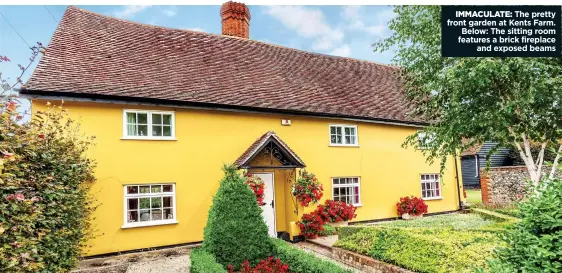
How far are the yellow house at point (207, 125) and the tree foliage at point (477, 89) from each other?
374 centimetres

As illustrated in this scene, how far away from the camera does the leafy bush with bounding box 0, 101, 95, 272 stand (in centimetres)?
330

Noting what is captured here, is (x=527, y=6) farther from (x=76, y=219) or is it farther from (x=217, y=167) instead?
(x=76, y=219)

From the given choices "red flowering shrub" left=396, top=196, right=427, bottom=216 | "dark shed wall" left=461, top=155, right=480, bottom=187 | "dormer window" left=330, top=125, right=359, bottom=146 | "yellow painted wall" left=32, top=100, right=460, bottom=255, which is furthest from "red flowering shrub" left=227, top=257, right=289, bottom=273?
"dark shed wall" left=461, top=155, right=480, bottom=187

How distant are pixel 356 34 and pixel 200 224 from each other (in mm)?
9737

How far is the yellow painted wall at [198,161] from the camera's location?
1031 centimetres

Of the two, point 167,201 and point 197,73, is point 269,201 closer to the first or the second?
point 167,201

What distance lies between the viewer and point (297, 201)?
12492 mm

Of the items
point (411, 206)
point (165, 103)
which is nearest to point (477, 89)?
point (411, 206)

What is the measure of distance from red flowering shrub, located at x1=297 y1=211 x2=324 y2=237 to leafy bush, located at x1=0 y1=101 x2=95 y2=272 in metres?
7.54

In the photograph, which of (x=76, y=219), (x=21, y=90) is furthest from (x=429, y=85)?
(x=21, y=90)

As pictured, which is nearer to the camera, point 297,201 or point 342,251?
point 342,251

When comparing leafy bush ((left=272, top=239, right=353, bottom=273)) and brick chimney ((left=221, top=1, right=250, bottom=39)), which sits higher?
brick chimney ((left=221, top=1, right=250, bottom=39))

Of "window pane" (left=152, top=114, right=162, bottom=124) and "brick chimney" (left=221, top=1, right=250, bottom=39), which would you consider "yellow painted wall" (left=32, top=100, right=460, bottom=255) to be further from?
"brick chimney" (left=221, top=1, right=250, bottom=39)

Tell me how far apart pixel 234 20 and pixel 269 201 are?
10.3 metres
